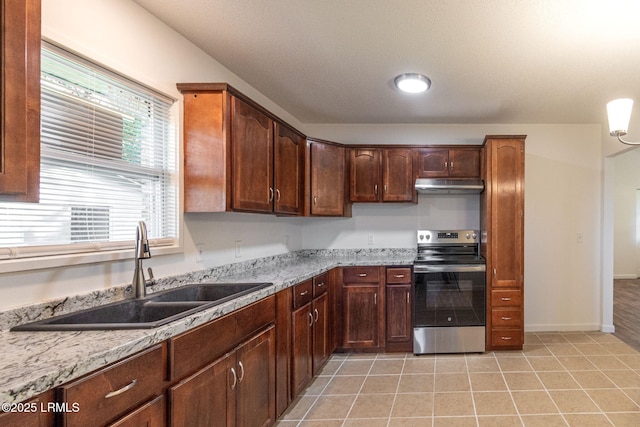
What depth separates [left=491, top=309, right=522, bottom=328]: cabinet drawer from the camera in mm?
3236

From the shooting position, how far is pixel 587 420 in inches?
83.5

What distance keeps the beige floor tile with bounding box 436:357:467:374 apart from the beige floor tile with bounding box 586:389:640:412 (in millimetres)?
891

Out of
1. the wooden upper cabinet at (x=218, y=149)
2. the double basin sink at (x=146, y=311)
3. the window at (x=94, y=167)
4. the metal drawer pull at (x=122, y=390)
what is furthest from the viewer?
the wooden upper cabinet at (x=218, y=149)

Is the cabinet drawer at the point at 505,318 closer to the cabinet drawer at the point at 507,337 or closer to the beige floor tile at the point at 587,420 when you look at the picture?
the cabinet drawer at the point at 507,337

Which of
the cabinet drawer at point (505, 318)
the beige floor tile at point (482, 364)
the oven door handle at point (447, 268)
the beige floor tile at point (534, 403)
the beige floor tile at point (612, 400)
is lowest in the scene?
the beige floor tile at point (482, 364)

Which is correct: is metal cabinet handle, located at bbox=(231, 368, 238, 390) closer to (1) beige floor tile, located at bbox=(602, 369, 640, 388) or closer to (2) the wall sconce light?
(2) the wall sconce light

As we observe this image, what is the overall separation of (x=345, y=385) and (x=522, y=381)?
144 centimetres

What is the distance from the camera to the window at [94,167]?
53.1 inches

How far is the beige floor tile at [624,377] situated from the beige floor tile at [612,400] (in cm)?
18

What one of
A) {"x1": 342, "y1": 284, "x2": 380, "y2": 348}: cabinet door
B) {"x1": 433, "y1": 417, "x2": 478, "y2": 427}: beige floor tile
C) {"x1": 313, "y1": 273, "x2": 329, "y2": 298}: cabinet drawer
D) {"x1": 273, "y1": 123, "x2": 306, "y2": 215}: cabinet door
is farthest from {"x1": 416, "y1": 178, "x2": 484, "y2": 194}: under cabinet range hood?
{"x1": 433, "y1": 417, "x2": 478, "y2": 427}: beige floor tile

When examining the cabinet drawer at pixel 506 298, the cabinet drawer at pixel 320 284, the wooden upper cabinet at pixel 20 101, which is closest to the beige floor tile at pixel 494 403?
the cabinet drawer at pixel 506 298

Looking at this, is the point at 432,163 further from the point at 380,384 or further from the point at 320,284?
the point at 380,384

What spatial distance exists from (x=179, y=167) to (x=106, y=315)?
3.08 ft

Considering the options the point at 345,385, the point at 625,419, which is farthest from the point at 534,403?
the point at 345,385
